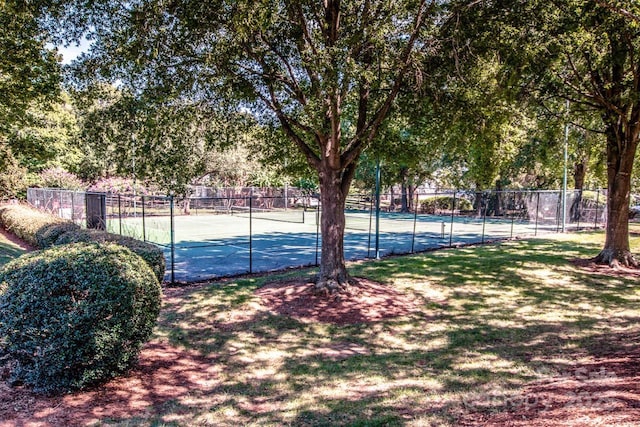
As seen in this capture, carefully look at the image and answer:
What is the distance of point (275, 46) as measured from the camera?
28.0 ft

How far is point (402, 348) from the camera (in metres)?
6.46

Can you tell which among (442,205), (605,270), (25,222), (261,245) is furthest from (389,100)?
(442,205)

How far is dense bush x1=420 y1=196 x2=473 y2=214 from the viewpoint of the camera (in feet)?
136

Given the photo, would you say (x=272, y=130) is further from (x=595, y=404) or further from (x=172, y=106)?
(x=595, y=404)

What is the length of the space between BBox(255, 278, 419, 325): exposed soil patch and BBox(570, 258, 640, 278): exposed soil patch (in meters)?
6.48

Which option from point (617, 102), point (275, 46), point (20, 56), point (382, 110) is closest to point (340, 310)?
point (382, 110)

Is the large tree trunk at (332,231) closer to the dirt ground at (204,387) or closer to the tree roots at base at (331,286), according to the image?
the tree roots at base at (331,286)

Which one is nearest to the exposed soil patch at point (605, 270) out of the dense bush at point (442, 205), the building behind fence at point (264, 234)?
the building behind fence at point (264, 234)

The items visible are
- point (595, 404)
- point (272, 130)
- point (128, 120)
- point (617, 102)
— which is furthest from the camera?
point (617, 102)

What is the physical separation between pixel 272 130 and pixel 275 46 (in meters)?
2.30

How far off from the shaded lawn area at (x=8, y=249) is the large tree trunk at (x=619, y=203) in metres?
17.8

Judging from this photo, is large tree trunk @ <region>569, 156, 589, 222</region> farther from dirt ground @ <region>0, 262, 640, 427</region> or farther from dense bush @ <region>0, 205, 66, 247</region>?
dense bush @ <region>0, 205, 66, 247</region>

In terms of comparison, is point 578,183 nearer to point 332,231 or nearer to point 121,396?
point 332,231

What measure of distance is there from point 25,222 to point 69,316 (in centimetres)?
1504
